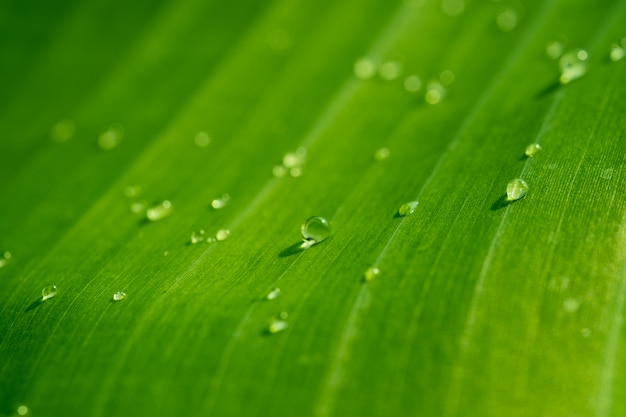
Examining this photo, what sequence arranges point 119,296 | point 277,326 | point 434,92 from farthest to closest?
point 434,92 → point 119,296 → point 277,326

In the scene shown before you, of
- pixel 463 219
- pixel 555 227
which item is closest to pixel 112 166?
pixel 463 219

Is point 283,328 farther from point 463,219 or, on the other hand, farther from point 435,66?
point 435,66

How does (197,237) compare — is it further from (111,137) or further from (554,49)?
(554,49)

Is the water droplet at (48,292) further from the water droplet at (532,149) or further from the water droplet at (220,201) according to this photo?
the water droplet at (532,149)

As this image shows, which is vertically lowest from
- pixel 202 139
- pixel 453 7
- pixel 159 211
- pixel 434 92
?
pixel 159 211

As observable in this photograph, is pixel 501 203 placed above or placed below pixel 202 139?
below

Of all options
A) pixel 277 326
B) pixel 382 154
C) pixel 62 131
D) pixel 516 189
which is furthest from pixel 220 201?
pixel 62 131
